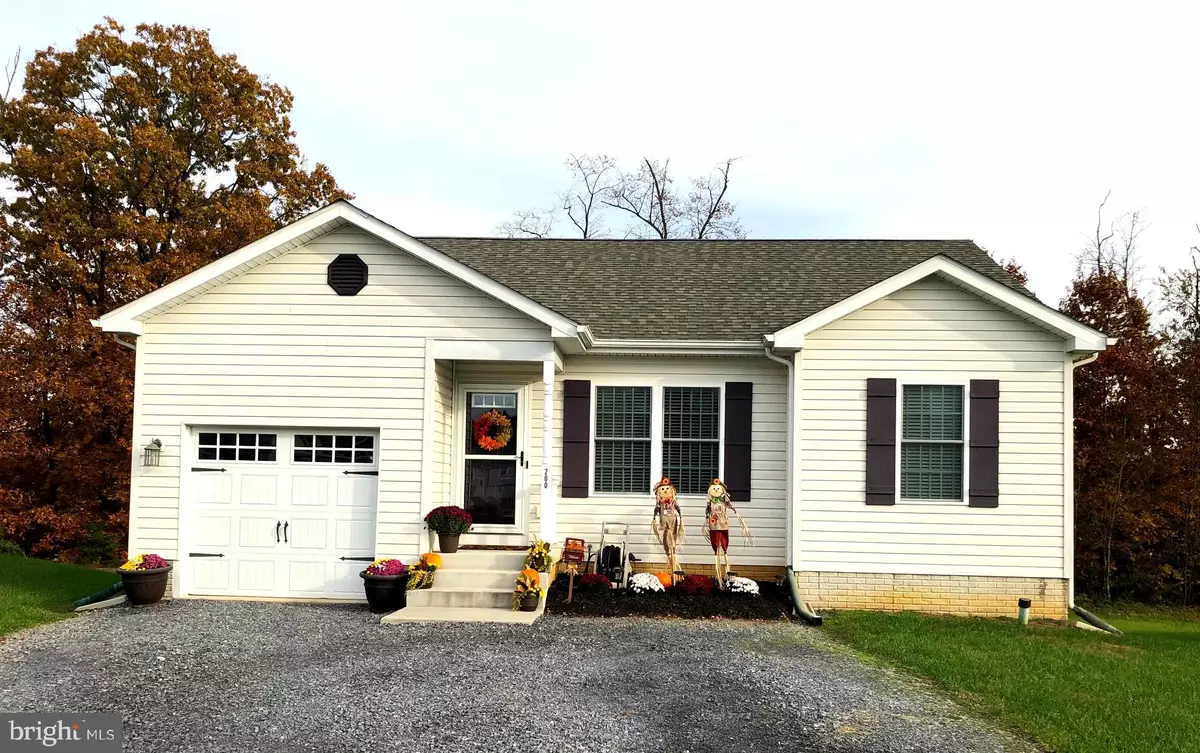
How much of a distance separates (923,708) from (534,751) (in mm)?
2923

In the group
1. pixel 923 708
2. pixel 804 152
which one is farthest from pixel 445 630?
pixel 804 152

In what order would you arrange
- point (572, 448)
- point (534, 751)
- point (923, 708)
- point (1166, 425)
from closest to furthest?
point (534, 751) < point (923, 708) < point (572, 448) < point (1166, 425)

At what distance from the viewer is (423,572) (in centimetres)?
973

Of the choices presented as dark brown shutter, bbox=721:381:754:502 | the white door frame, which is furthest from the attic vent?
dark brown shutter, bbox=721:381:754:502

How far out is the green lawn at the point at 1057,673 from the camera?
230 inches

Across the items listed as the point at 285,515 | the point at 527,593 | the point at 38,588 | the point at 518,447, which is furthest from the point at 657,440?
the point at 38,588

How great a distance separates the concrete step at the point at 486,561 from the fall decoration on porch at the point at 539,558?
0.79 ft

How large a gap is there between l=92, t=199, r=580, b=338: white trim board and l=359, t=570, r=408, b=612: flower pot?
10.9 ft

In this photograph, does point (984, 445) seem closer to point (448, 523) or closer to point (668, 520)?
point (668, 520)

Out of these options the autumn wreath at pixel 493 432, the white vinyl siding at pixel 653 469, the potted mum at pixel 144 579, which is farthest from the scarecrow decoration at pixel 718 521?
the potted mum at pixel 144 579

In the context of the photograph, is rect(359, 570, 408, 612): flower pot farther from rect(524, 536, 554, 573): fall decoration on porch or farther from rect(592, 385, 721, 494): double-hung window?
rect(592, 385, 721, 494): double-hung window

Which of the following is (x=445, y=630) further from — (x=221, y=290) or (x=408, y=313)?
(x=221, y=290)

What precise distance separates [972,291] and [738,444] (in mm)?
3393

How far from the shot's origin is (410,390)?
1031 cm
